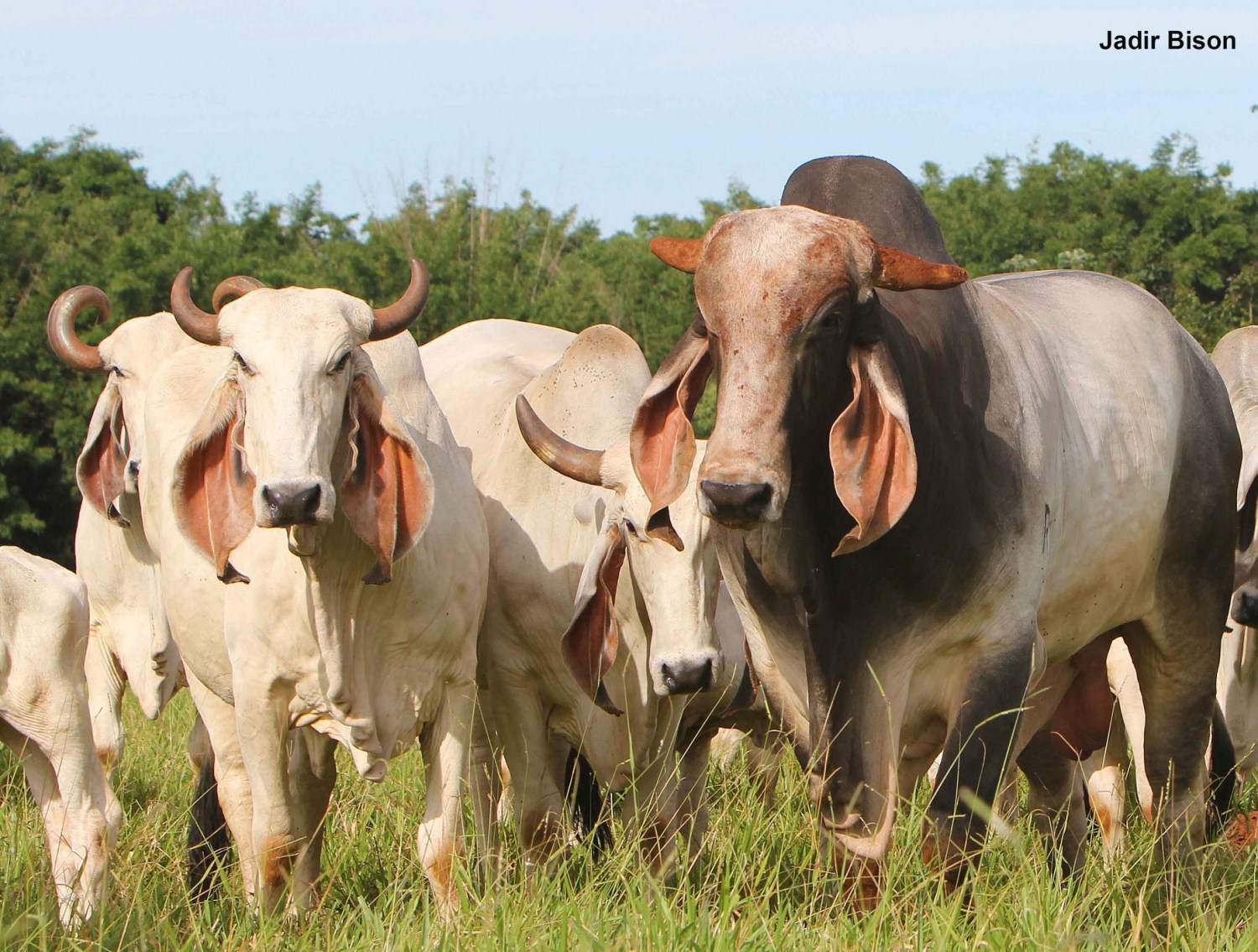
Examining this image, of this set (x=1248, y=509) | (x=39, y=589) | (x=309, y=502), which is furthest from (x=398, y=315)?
(x=1248, y=509)

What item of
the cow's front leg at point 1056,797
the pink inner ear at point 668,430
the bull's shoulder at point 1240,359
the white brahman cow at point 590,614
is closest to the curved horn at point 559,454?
the white brahman cow at point 590,614

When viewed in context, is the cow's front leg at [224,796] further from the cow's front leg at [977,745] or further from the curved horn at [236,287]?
the cow's front leg at [977,745]

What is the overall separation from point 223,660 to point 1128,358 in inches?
102

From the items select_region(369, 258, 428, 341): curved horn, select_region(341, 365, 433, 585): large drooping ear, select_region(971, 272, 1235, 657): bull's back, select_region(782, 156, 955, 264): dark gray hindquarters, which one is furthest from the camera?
select_region(369, 258, 428, 341): curved horn

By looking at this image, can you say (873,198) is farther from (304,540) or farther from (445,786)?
(445,786)

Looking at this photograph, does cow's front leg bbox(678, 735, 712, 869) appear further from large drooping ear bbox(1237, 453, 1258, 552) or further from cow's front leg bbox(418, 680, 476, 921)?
large drooping ear bbox(1237, 453, 1258, 552)

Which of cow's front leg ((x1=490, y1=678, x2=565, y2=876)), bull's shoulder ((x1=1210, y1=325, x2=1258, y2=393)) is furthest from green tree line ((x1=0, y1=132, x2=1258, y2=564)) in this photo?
cow's front leg ((x1=490, y1=678, x2=565, y2=876))

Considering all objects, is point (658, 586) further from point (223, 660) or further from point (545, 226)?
point (545, 226)

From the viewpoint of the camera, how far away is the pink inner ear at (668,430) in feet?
11.7

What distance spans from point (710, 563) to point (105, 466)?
2812mm

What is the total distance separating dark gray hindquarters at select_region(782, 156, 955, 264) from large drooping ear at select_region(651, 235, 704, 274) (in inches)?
19.8

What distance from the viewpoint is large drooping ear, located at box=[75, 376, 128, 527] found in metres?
6.37

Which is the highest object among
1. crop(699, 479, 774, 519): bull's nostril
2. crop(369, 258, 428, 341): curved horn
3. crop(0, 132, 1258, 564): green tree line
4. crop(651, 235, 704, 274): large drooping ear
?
crop(651, 235, 704, 274): large drooping ear

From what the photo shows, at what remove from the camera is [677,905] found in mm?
4105
